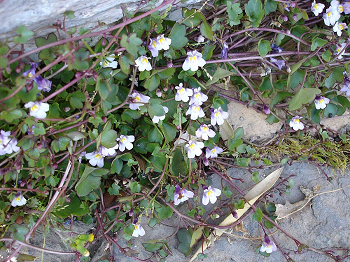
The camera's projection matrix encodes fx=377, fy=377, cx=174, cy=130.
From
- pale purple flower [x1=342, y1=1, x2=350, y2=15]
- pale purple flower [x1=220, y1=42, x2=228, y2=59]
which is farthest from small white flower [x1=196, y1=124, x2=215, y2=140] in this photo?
pale purple flower [x1=342, y1=1, x2=350, y2=15]

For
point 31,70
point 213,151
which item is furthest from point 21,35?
point 213,151

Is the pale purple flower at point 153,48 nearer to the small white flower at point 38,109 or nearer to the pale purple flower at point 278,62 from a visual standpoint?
the small white flower at point 38,109

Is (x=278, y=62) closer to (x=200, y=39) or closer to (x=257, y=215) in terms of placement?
(x=200, y=39)

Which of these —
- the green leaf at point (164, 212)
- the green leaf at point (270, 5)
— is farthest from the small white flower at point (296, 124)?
the green leaf at point (164, 212)

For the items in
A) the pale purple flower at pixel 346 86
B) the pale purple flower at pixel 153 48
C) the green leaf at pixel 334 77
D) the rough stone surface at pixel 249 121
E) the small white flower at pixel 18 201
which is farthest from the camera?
the rough stone surface at pixel 249 121

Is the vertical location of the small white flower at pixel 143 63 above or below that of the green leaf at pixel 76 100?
above

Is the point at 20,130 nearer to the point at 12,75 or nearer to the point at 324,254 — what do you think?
the point at 12,75
